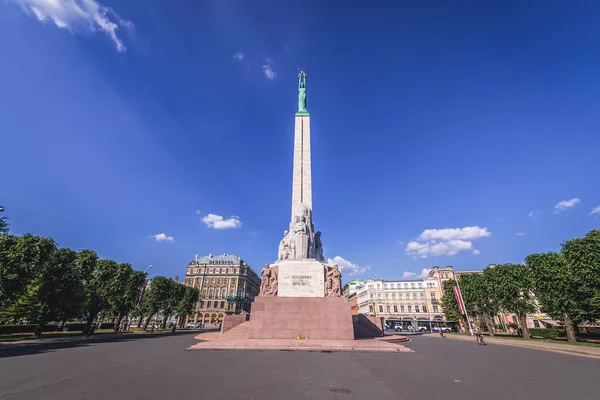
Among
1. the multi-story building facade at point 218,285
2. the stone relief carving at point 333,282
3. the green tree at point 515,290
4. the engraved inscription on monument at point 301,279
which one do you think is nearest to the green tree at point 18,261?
the engraved inscription on monument at point 301,279

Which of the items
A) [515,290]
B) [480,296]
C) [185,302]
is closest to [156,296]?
[185,302]

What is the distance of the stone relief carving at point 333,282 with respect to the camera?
18750 millimetres

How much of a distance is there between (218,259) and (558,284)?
83.4 meters

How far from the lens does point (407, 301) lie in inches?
2955

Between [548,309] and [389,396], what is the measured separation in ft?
111

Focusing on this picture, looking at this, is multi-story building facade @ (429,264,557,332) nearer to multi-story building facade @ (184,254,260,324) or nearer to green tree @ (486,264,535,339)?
green tree @ (486,264,535,339)

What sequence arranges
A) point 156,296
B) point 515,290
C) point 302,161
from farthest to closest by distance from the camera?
1. point 156,296
2. point 515,290
3. point 302,161

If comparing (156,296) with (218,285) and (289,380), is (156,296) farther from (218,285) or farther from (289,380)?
(289,380)

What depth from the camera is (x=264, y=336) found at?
1692 cm

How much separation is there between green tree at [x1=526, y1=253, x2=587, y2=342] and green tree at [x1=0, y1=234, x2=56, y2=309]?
49979mm

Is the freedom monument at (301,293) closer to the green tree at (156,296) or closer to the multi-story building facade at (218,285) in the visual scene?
the green tree at (156,296)

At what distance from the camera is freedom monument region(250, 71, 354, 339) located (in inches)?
671

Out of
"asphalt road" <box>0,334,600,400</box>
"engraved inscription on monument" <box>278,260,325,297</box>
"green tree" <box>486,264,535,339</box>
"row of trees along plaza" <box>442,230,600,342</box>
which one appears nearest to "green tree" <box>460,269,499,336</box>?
"row of trees along plaza" <box>442,230,600,342</box>

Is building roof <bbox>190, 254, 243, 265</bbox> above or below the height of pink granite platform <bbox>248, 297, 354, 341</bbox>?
above
